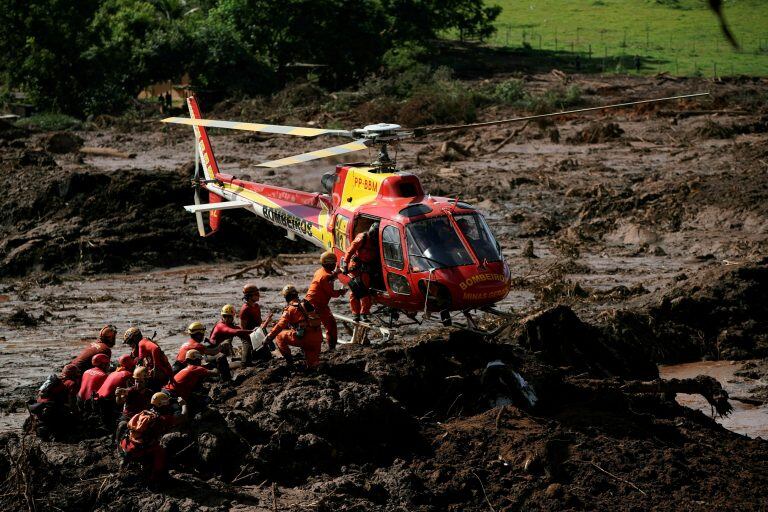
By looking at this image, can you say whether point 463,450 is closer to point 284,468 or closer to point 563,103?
point 284,468

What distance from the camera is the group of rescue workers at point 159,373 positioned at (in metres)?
8.96

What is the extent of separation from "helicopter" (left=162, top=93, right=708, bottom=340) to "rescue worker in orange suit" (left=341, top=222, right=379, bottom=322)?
0.12 metres

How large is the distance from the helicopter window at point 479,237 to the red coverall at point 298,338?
7.07 feet

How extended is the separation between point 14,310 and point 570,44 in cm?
4050

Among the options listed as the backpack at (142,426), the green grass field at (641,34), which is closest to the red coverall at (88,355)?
the backpack at (142,426)

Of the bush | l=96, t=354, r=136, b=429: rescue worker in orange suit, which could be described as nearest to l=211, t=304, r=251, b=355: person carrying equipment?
l=96, t=354, r=136, b=429: rescue worker in orange suit

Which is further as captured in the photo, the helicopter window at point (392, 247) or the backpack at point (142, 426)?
the helicopter window at point (392, 247)

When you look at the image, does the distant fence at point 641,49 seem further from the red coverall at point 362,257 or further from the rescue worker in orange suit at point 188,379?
the rescue worker in orange suit at point 188,379

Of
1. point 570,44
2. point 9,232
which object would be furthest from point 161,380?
point 570,44

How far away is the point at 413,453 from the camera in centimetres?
953

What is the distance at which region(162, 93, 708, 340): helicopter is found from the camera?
445 inches

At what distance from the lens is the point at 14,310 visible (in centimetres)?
1775

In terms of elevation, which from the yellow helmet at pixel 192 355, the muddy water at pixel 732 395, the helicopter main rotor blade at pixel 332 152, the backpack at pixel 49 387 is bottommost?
the muddy water at pixel 732 395

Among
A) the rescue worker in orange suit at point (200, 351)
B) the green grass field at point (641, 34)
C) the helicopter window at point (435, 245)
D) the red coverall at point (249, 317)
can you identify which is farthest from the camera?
the green grass field at point (641, 34)
